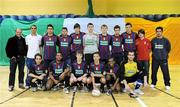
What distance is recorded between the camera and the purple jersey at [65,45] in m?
8.21

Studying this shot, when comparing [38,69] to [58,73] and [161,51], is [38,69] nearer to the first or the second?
[58,73]

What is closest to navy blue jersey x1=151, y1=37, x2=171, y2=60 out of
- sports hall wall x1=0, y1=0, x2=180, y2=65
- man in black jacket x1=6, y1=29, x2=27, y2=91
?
man in black jacket x1=6, y1=29, x2=27, y2=91

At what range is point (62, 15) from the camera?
646 inches

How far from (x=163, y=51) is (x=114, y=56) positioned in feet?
4.35

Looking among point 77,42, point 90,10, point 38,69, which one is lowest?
point 38,69

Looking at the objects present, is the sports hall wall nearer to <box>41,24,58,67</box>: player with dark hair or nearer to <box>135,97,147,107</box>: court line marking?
<box>41,24,58,67</box>: player with dark hair

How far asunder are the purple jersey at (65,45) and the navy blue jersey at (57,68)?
0.33 metres

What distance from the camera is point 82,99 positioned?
6.86 metres

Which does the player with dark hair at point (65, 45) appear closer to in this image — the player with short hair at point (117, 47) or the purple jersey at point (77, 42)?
the purple jersey at point (77, 42)

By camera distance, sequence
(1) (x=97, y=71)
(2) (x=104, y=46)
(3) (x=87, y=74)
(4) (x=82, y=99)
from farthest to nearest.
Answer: (2) (x=104, y=46) → (3) (x=87, y=74) → (1) (x=97, y=71) → (4) (x=82, y=99)

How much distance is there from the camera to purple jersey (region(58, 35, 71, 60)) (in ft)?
26.9

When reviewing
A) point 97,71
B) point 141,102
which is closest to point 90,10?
point 97,71

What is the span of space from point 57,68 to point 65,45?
688 mm

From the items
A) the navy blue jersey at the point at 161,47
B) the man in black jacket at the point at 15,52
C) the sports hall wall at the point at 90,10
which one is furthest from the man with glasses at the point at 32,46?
the sports hall wall at the point at 90,10
